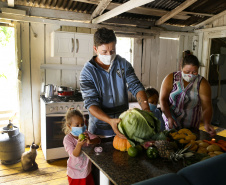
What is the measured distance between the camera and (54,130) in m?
3.69

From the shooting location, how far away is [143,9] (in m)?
4.41

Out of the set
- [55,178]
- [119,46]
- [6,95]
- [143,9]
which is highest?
[143,9]

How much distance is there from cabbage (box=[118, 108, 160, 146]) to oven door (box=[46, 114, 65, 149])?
94.3 inches

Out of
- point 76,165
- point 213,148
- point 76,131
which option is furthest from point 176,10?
point 76,165

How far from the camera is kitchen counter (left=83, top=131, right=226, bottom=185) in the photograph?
118 centimetres

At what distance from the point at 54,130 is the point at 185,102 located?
2335 millimetres

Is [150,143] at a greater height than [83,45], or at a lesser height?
lesser

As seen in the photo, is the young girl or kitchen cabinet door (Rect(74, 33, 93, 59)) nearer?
the young girl

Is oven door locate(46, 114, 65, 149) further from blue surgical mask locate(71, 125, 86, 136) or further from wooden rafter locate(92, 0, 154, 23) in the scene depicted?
wooden rafter locate(92, 0, 154, 23)

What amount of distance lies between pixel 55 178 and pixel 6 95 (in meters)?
4.15

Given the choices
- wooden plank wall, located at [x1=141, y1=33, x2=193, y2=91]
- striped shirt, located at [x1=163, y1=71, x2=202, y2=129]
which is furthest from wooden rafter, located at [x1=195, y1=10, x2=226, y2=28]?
striped shirt, located at [x1=163, y1=71, x2=202, y2=129]

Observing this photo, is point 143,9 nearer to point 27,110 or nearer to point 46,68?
point 46,68

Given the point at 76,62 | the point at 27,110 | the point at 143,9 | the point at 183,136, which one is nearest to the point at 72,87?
the point at 76,62

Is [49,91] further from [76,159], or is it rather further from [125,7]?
[76,159]
